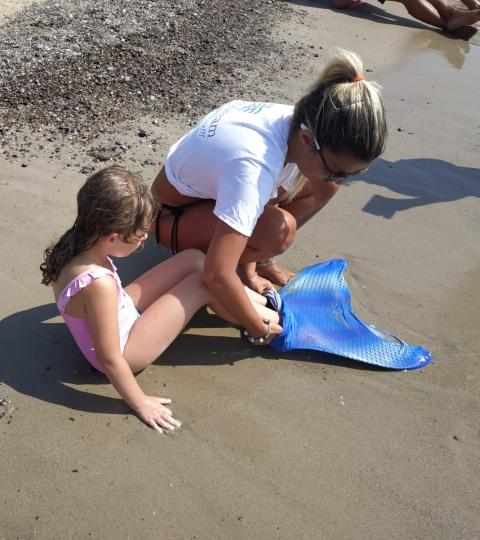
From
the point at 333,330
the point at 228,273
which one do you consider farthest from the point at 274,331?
the point at 228,273

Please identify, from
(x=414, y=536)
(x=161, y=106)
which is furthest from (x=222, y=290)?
(x=161, y=106)

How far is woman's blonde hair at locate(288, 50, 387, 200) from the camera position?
2037mm

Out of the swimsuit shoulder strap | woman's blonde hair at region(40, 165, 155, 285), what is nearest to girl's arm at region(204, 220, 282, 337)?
woman's blonde hair at region(40, 165, 155, 285)

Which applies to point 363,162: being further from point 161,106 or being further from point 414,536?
point 161,106

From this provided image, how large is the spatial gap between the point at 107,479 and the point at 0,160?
2.18 m

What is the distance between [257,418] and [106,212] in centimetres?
91

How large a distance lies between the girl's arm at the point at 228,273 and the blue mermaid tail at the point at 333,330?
0.27m

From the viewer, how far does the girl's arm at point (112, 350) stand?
6.37 feet

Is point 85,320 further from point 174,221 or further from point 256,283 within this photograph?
point 256,283

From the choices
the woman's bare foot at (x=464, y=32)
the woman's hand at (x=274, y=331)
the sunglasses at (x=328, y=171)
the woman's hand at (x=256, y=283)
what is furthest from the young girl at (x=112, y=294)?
the woman's bare foot at (x=464, y=32)

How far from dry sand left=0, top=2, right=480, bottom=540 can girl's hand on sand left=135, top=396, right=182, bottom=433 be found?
0.03 metres

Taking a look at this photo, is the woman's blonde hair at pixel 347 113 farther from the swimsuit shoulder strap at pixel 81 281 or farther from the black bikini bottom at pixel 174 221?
the swimsuit shoulder strap at pixel 81 281

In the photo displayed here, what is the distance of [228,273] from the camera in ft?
7.04

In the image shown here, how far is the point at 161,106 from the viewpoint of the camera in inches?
165
